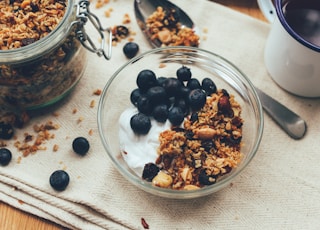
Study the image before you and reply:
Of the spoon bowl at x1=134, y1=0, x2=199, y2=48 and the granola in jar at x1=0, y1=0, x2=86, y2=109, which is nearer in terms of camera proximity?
the granola in jar at x1=0, y1=0, x2=86, y2=109

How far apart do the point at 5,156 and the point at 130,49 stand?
0.40 m

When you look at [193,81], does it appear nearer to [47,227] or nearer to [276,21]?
[276,21]

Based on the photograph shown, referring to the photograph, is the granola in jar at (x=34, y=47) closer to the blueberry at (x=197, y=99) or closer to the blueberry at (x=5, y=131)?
the blueberry at (x=5, y=131)

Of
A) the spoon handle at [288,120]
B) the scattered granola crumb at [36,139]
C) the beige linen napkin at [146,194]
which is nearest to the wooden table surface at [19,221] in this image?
the beige linen napkin at [146,194]

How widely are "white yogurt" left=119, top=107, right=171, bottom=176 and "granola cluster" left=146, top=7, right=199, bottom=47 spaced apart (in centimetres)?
25

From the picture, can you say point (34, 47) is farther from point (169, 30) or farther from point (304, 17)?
point (304, 17)

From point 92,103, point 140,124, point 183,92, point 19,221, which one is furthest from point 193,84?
point 19,221

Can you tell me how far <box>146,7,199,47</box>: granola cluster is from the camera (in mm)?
1249

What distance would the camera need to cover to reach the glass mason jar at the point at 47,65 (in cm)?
101

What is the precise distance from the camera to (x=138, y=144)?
→ 1062 millimetres

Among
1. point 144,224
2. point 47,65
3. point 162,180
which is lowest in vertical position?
point 144,224

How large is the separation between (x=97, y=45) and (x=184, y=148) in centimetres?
42

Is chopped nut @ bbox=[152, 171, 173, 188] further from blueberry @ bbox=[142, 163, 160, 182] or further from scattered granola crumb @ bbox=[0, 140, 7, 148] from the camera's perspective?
scattered granola crumb @ bbox=[0, 140, 7, 148]

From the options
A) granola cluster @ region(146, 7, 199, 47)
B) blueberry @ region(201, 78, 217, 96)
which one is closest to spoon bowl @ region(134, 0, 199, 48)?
granola cluster @ region(146, 7, 199, 47)
